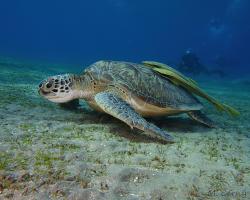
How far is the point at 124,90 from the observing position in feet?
17.5

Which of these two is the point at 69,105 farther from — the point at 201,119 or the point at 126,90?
the point at 201,119

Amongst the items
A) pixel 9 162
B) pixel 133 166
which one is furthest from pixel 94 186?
pixel 9 162

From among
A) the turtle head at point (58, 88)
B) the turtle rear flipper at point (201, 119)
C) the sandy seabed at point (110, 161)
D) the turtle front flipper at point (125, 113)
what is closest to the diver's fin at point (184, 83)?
the turtle rear flipper at point (201, 119)

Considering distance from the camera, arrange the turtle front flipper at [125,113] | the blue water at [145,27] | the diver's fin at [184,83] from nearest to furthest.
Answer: the turtle front flipper at [125,113], the diver's fin at [184,83], the blue water at [145,27]

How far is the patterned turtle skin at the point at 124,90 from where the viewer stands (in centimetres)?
535

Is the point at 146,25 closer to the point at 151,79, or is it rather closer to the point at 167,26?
the point at 167,26

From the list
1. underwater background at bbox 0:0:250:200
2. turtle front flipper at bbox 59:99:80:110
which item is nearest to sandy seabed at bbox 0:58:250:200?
underwater background at bbox 0:0:250:200

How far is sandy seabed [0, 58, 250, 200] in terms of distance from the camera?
2.96 metres

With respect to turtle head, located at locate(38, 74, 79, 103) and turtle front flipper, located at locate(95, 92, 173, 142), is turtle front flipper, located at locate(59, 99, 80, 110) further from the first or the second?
turtle front flipper, located at locate(95, 92, 173, 142)

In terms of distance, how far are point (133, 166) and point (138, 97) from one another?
6.57 feet

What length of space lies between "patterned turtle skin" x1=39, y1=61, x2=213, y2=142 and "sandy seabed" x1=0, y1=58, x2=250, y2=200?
0.39 meters

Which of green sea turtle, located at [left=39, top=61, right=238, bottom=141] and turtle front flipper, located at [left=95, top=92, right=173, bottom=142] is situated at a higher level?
green sea turtle, located at [left=39, top=61, right=238, bottom=141]

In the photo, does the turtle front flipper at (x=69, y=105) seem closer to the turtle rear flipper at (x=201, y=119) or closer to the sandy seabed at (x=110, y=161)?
the sandy seabed at (x=110, y=161)

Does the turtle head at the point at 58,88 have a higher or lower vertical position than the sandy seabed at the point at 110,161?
higher
